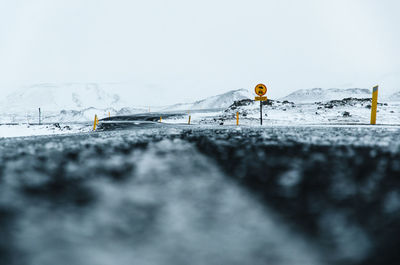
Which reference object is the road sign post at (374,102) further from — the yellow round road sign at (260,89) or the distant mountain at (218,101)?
the distant mountain at (218,101)

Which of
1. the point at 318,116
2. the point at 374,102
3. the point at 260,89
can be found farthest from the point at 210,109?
the point at 374,102

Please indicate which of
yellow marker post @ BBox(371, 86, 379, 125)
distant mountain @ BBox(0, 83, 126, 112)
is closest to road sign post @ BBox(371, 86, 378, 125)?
Answer: yellow marker post @ BBox(371, 86, 379, 125)

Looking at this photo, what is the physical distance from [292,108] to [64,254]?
25071 millimetres

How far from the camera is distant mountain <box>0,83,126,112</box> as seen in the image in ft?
543

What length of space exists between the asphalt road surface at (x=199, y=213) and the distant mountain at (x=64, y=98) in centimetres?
16807

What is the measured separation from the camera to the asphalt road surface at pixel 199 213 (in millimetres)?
968

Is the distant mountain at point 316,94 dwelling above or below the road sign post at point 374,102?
above

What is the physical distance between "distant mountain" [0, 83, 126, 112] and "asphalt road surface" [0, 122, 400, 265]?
6617 inches

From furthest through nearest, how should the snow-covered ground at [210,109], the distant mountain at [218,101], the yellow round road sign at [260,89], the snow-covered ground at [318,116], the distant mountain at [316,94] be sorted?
1. the distant mountain at [316,94]
2. the distant mountain at [218,101]
3. the snow-covered ground at [210,109]
4. the snow-covered ground at [318,116]
5. the yellow round road sign at [260,89]

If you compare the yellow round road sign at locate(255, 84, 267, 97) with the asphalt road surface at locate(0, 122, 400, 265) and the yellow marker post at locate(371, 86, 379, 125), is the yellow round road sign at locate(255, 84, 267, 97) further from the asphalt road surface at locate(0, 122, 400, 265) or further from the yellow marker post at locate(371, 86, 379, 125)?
the asphalt road surface at locate(0, 122, 400, 265)

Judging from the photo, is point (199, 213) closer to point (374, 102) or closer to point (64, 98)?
point (374, 102)

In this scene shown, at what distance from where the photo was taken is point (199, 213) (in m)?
1.29

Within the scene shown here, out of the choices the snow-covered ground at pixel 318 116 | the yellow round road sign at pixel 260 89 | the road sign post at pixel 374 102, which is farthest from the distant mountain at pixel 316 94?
the road sign post at pixel 374 102

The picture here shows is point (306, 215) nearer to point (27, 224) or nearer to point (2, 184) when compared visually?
point (27, 224)
